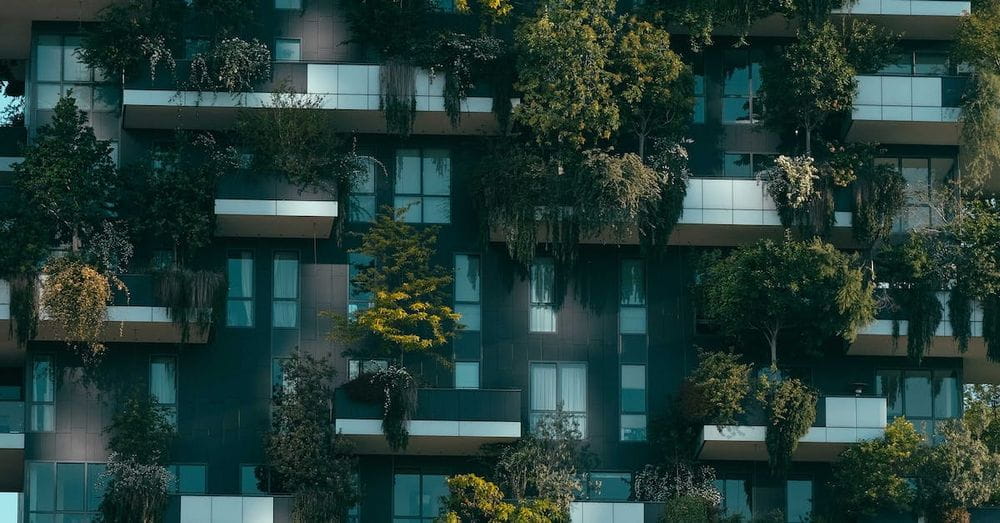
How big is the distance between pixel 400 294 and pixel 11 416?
929cm

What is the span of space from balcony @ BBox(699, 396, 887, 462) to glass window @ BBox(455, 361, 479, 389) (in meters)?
5.57

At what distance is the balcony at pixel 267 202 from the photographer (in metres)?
61.1

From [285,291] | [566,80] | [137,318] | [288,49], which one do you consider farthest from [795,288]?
[137,318]

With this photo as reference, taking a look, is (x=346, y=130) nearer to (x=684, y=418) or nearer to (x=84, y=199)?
(x=84, y=199)

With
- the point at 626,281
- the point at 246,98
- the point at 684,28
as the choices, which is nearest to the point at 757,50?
the point at 684,28

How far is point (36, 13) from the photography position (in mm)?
63125

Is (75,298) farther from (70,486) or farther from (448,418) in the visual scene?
(448,418)

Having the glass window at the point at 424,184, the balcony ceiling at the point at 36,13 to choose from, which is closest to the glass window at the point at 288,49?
the glass window at the point at 424,184

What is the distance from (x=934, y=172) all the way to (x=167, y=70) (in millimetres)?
18510

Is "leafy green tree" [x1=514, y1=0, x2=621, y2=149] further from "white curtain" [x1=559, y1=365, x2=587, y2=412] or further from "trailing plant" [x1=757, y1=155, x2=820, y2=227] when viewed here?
"white curtain" [x1=559, y1=365, x2=587, y2=412]

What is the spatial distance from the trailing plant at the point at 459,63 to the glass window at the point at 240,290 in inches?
231

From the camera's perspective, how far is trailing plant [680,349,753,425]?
60781 mm

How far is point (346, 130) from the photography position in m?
63.4

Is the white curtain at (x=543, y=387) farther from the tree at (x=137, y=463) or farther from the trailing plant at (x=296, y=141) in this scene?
the tree at (x=137, y=463)
